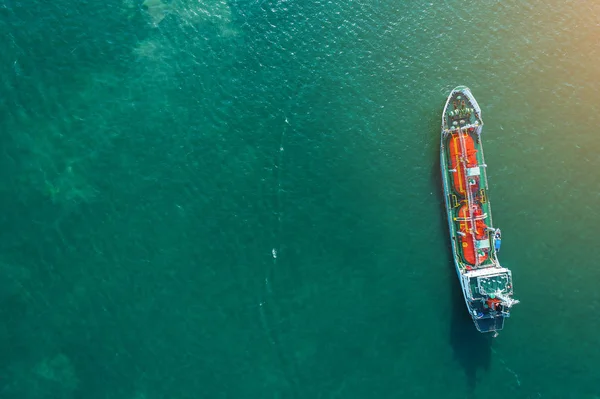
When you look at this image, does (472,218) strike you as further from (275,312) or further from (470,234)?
(275,312)

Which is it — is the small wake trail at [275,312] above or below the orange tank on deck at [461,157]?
below

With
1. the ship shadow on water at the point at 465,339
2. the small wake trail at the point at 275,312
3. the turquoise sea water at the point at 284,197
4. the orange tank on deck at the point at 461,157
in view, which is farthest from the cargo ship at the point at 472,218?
the small wake trail at the point at 275,312

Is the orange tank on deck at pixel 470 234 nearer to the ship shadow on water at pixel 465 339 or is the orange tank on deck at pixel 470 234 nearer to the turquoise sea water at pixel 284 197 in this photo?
the ship shadow on water at pixel 465 339

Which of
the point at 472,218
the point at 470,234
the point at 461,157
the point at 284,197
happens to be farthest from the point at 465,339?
the point at 284,197

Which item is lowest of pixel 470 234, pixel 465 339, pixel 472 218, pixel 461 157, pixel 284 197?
pixel 465 339

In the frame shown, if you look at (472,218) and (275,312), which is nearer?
(275,312)

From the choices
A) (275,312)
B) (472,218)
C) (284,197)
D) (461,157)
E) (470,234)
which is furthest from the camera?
(284,197)

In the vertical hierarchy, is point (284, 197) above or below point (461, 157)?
below
